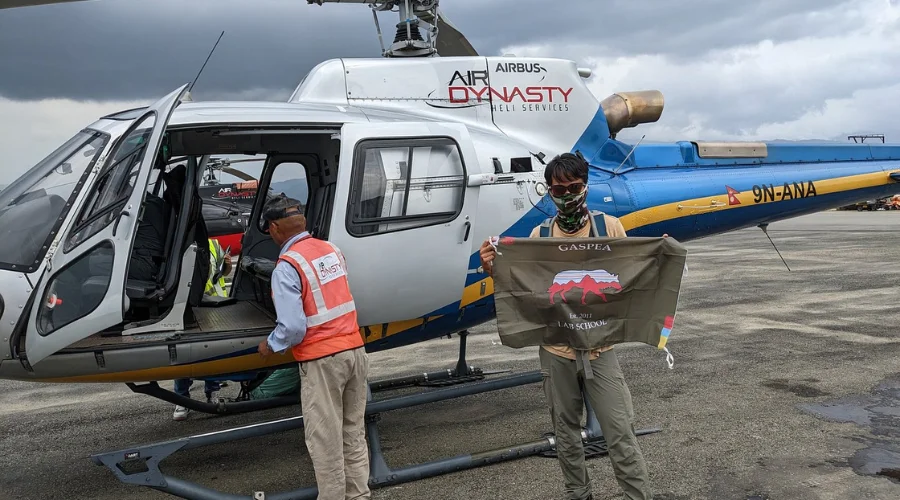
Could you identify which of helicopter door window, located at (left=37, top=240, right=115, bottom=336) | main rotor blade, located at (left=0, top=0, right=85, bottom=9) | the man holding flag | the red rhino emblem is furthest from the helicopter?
the red rhino emblem

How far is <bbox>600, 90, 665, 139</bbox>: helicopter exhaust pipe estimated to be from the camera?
6.50m

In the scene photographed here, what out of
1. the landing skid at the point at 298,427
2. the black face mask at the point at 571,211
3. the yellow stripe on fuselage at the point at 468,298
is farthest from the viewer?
the yellow stripe on fuselage at the point at 468,298

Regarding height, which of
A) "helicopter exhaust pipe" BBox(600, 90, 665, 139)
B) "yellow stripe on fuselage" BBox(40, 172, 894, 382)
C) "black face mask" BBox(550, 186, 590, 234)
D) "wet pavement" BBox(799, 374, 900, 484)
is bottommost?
"wet pavement" BBox(799, 374, 900, 484)

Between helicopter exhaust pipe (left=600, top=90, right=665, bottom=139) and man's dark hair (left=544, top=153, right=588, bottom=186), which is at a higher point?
helicopter exhaust pipe (left=600, top=90, right=665, bottom=139)

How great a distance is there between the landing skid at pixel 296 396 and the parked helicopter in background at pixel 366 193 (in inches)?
33.5

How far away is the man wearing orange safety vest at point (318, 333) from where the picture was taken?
3799 millimetres

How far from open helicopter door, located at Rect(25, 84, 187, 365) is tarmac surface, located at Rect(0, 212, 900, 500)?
1.69 m

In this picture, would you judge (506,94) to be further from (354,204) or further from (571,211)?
(571,211)

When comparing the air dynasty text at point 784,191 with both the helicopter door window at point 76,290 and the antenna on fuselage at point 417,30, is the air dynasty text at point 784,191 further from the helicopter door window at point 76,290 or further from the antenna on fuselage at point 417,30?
the helicopter door window at point 76,290

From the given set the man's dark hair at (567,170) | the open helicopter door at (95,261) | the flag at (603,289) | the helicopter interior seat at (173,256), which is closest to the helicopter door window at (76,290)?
the open helicopter door at (95,261)

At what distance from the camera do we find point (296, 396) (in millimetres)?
6348

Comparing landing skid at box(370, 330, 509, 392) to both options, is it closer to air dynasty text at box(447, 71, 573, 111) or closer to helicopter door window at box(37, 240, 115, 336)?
air dynasty text at box(447, 71, 573, 111)

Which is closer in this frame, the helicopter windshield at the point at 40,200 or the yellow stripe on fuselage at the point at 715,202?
the helicopter windshield at the point at 40,200

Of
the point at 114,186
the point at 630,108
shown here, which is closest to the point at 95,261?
the point at 114,186
